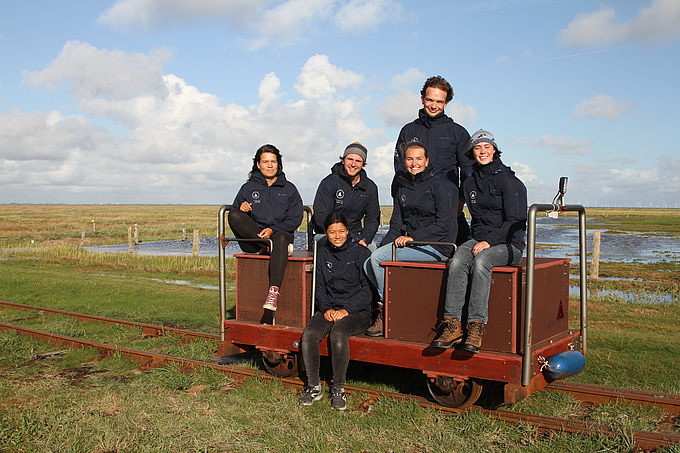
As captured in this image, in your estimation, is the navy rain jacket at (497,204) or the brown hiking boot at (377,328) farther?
the brown hiking boot at (377,328)

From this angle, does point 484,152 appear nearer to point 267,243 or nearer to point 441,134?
point 441,134

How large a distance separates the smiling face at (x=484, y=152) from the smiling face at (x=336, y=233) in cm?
147

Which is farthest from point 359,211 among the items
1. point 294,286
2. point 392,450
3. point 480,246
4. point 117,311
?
point 117,311

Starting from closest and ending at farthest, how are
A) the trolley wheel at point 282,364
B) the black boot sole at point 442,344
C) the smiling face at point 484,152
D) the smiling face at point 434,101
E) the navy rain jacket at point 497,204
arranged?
1. the black boot sole at point 442,344
2. the navy rain jacket at point 497,204
3. the smiling face at point 484,152
4. the smiling face at point 434,101
5. the trolley wheel at point 282,364

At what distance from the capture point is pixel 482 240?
515 cm

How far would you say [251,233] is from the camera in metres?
6.61

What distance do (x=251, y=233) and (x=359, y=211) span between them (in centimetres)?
129

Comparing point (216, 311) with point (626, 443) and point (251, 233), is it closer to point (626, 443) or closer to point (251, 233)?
point (251, 233)

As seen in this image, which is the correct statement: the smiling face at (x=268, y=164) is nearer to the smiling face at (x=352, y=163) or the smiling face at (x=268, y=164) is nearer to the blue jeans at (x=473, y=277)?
the smiling face at (x=352, y=163)

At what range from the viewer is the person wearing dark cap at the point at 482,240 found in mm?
4809

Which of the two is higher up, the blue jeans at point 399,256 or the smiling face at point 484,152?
the smiling face at point 484,152

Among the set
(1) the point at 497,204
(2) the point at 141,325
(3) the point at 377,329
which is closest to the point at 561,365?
(1) the point at 497,204

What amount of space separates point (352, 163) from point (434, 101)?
110 centimetres

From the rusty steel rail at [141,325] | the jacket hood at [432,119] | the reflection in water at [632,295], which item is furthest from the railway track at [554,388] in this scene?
the reflection in water at [632,295]
